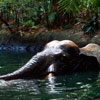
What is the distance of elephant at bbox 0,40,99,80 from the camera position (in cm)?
588

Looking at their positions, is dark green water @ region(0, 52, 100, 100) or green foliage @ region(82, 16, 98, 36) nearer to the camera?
dark green water @ region(0, 52, 100, 100)

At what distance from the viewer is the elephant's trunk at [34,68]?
5.68 m

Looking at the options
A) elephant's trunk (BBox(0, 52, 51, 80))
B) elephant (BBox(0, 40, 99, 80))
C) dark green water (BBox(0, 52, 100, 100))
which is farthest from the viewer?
elephant (BBox(0, 40, 99, 80))

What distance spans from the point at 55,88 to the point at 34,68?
3.79 ft

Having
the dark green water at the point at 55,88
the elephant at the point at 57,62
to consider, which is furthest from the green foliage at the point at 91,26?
the dark green water at the point at 55,88

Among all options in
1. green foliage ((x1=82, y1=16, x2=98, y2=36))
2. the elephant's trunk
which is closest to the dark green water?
the elephant's trunk

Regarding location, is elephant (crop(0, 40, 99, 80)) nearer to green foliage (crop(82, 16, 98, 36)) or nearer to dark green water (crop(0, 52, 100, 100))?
dark green water (crop(0, 52, 100, 100))

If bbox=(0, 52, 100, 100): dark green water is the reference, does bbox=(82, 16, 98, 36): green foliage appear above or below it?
above

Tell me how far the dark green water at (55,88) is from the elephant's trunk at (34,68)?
185mm

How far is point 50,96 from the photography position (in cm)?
425

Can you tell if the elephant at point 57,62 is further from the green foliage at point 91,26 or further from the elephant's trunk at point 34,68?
the green foliage at point 91,26

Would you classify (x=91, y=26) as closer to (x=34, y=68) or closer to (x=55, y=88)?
(x=34, y=68)

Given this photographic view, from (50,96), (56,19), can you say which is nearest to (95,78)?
(50,96)

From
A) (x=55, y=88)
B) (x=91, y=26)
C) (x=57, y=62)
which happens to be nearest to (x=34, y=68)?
(x=57, y=62)
